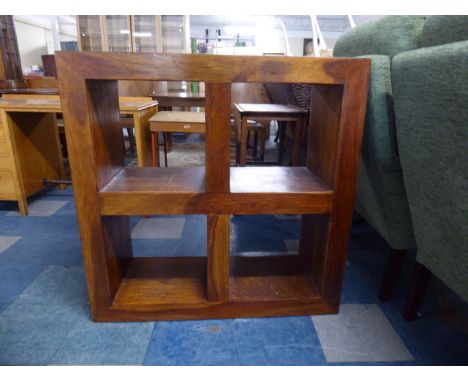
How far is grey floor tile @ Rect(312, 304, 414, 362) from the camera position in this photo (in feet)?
3.08

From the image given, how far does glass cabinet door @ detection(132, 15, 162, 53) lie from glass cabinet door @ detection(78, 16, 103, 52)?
595 millimetres

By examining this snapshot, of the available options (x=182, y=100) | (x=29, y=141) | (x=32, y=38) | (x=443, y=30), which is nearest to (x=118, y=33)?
(x=182, y=100)

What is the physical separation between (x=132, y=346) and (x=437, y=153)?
973 millimetres

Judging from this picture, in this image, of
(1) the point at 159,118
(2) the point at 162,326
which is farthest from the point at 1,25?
(2) the point at 162,326

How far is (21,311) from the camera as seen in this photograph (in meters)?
1.09

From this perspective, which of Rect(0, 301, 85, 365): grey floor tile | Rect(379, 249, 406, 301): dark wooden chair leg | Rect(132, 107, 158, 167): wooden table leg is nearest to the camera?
Rect(0, 301, 85, 365): grey floor tile

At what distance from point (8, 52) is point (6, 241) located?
2.51 m

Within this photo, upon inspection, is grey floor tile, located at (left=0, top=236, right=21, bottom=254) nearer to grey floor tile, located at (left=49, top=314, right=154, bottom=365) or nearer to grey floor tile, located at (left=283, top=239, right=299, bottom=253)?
grey floor tile, located at (left=49, top=314, right=154, bottom=365)

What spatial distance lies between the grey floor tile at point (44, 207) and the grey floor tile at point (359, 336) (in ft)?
5.49

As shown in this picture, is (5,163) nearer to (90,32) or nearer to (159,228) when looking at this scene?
(159,228)

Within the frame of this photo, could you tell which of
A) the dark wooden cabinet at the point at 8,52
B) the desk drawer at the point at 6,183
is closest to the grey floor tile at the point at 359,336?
the desk drawer at the point at 6,183

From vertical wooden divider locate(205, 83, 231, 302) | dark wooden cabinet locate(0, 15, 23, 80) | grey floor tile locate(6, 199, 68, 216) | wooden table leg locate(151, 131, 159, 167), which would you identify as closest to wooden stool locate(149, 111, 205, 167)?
wooden table leg locate(151, 131, 159, 167)

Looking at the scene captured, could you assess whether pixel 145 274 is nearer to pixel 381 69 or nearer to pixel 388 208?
pixel 388 208

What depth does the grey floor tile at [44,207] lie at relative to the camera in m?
1.93
